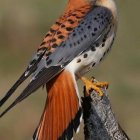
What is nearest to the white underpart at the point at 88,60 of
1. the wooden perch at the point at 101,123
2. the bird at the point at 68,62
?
the bird at the point at 68,62

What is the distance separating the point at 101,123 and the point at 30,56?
272 inches

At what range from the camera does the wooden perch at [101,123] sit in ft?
18.9

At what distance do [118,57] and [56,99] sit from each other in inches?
226

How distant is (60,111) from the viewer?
6.36 meters

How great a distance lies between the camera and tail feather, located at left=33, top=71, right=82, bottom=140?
618cm

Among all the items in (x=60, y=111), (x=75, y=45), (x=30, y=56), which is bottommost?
(x=30, y=56)

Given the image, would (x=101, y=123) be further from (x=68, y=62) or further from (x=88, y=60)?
(x=88, y=60)

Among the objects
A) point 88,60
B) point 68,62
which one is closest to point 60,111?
point 68,62

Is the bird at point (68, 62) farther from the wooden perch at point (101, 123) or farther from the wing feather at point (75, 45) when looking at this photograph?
the wooden perch at point (101, 123)

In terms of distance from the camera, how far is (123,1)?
13531mm

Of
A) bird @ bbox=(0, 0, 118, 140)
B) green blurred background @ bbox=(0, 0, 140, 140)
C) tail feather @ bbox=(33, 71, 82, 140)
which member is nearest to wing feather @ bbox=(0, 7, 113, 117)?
bird @ bbox=(0, 0, 118, 140)

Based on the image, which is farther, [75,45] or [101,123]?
[75,45]

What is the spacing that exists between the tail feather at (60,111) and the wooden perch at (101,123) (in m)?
0.26

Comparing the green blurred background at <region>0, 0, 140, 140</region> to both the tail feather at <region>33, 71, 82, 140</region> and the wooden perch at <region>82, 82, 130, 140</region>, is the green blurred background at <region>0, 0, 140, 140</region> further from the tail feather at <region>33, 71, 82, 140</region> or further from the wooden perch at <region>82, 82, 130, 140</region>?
the wooden perch at <region>82, 82, 130, 140</region>
